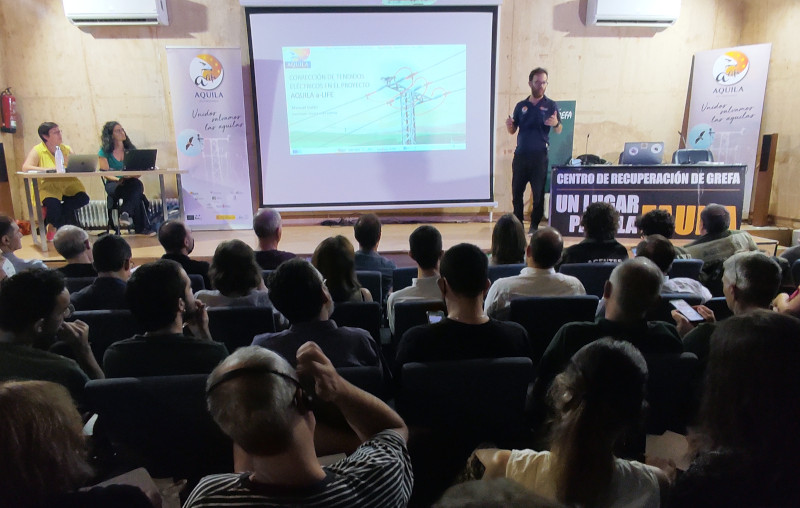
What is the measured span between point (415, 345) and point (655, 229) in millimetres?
2217

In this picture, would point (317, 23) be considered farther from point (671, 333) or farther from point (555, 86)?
point (671, 333)

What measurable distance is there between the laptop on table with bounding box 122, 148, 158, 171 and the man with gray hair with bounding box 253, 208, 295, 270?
286cm

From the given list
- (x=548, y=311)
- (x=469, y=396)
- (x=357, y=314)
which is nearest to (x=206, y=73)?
(x=357, y=314)

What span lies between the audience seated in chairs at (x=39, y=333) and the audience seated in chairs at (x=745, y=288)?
2083 millimetres

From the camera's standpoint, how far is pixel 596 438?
0.94 m

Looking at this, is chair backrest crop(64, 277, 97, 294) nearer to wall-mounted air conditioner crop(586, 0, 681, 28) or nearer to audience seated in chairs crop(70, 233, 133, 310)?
audience seated in chairs crop(70, 233, 133, 310)

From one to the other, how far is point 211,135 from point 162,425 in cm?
526

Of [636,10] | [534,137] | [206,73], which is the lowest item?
[534,137]

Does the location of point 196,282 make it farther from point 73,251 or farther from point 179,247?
point 73,251

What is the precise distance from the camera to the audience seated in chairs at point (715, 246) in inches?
122

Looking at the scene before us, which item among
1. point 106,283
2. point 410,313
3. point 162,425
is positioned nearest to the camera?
point 162,425

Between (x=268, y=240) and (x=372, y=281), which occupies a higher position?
(x=268, y=240)

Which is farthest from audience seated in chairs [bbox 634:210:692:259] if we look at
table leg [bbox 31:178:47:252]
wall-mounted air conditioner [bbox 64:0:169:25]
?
wall-mounted air conditioner [bbox 64:0:169:25]

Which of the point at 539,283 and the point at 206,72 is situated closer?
the point at 539,283
